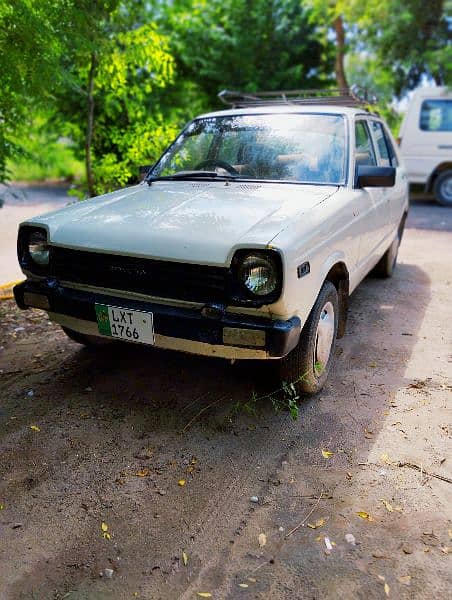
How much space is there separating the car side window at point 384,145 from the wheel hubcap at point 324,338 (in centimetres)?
211

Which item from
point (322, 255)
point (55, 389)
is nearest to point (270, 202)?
point (322, 255)

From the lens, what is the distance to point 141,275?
286cm

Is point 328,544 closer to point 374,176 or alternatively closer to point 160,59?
point 374,176

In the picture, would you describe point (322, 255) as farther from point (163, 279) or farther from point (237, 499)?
point (237, 499)

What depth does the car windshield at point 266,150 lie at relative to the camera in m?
3.70

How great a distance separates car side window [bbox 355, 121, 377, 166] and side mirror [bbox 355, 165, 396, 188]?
0.13 metres

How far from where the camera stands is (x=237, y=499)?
8.00 feet

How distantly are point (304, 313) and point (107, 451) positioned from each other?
1.25 metres

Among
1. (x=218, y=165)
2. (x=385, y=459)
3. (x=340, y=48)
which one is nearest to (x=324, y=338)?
(x=385, y=459)

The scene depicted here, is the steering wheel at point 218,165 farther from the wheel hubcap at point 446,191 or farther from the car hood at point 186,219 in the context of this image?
the wheel hubcap at point 446,191

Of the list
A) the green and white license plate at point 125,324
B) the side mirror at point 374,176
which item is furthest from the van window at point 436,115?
the green and white license plate at point 125,324

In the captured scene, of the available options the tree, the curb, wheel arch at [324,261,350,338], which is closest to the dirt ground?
wheel arch at [324,261,350,338]

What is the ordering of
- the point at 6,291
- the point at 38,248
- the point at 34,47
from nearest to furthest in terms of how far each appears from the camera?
1. the point at 38,248
2. the point at 34,47
3. the point at 6,291

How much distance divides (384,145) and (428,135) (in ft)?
18.3
